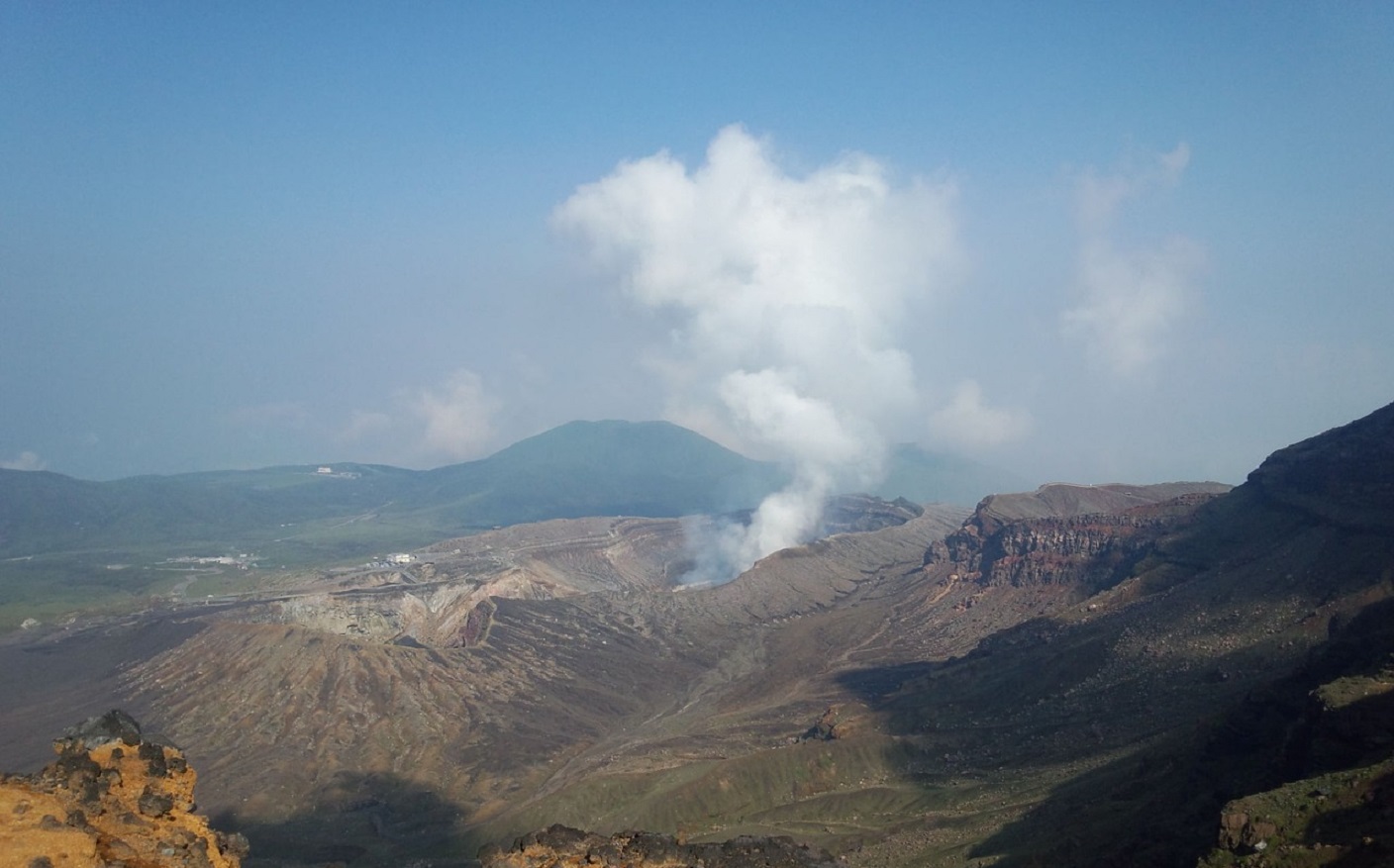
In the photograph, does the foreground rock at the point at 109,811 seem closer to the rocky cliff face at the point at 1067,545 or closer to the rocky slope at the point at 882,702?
the rocky slope at the point at 882,702

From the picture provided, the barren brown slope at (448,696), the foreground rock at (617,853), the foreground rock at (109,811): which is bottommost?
the barren brown slope at (448,696)

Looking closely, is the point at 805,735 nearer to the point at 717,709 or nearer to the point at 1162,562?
the point at 717,709

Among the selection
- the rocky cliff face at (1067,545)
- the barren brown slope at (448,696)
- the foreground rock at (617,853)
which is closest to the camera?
the foreground rock at (617,853)

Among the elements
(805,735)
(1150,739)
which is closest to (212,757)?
(805,735)

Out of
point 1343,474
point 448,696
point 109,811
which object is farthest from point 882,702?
point 109,811

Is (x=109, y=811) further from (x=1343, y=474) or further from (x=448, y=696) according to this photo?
(x=1343, y=474)

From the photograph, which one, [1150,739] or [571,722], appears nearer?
[1150,739]

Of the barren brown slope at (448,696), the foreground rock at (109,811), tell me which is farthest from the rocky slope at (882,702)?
the foreground rock at (109,811)
